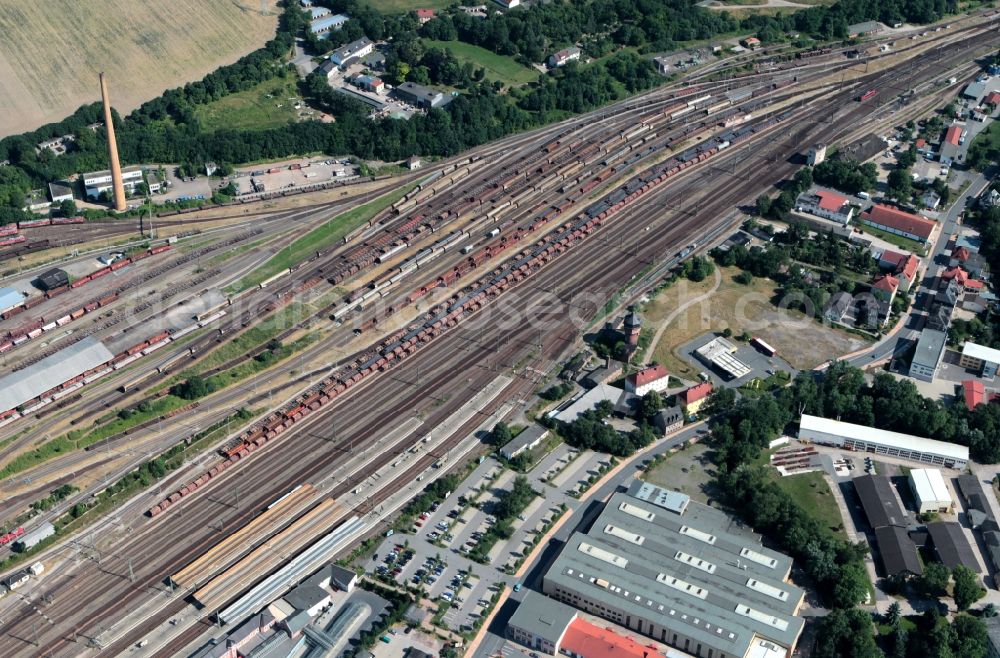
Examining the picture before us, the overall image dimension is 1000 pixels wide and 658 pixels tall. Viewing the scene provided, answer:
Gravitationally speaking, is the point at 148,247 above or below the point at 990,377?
above

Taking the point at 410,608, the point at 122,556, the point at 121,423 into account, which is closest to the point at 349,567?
the point at 410,608

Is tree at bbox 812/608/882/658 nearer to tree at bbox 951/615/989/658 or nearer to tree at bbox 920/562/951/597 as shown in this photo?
tree at bbox 951/615/989/658

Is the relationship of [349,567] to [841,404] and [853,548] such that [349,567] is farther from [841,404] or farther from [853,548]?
[841,404]

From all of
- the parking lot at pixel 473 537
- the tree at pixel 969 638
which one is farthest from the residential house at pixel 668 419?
the tree at pixel 969 638

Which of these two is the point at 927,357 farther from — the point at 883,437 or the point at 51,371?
the point at 51,371

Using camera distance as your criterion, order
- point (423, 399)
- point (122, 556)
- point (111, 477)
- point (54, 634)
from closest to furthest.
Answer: point (54, 634) → point (122, 556) → point (111, 477) → point (423, 399)

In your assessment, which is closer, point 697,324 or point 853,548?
point 853,548

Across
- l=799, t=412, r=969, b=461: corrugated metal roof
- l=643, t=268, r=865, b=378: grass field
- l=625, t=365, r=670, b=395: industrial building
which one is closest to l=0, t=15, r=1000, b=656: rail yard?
l=643, t=268, r=865, b=378: grass field
